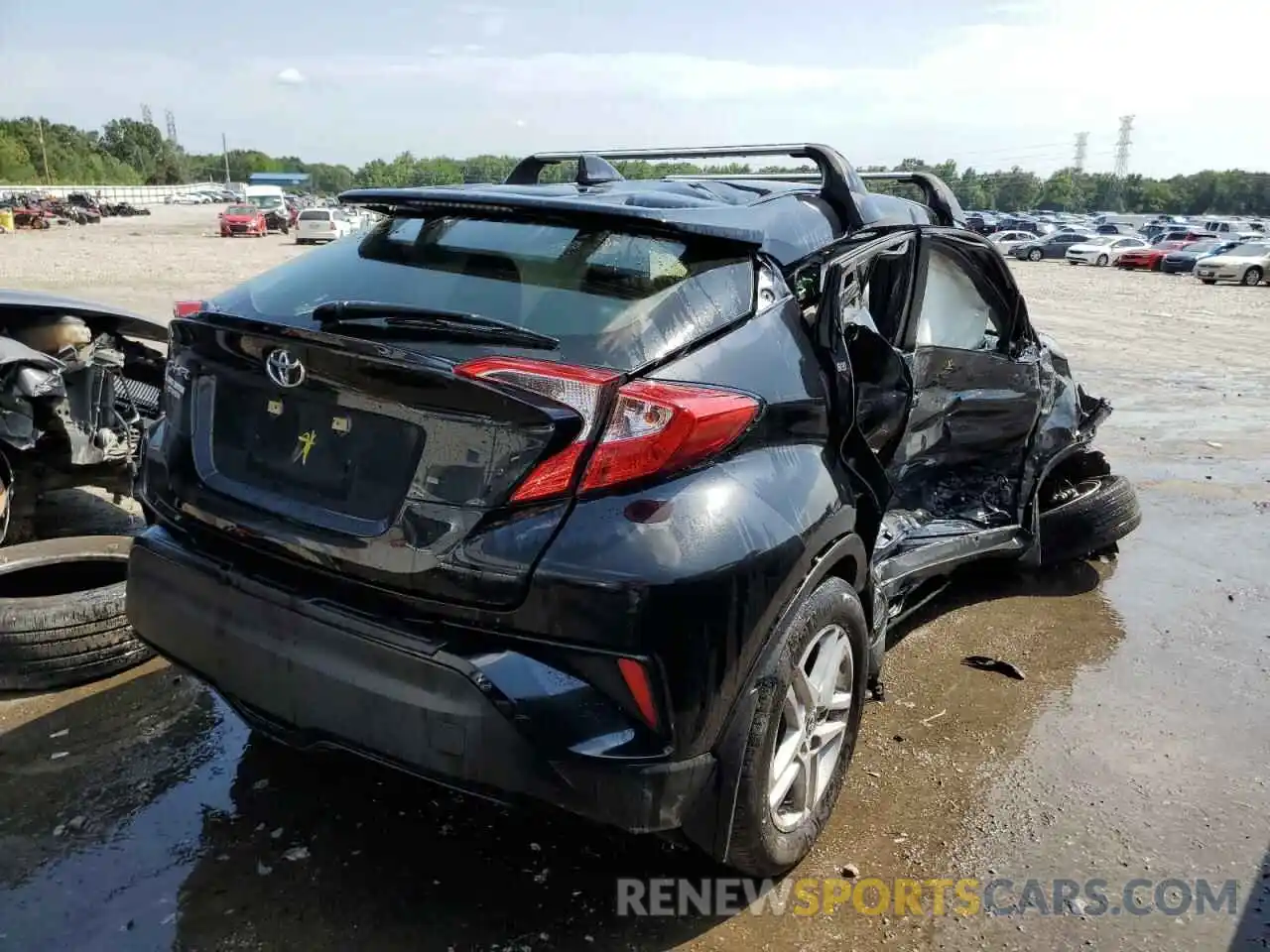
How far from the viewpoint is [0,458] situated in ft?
13.5

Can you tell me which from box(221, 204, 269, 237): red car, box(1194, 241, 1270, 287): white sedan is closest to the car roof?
box(1194, 241, 1270, 287): white sedan

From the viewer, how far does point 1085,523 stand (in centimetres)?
473

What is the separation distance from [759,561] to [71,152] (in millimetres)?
130313

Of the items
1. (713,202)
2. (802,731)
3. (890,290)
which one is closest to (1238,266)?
(890,290)

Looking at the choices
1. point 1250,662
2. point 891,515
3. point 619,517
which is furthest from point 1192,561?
point 619,517

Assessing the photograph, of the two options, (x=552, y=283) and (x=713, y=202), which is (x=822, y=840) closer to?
(x=552, y=283)

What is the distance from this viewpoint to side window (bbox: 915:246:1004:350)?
3846 mm

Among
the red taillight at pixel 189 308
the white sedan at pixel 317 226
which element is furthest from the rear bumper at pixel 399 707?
the white sedan at pixel 317 226

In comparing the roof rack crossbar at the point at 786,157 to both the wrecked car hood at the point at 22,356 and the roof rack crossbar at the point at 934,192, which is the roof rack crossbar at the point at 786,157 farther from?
the wrecked car hood at the point at 22,356

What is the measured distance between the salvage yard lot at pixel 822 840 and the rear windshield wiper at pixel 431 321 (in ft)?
3.45

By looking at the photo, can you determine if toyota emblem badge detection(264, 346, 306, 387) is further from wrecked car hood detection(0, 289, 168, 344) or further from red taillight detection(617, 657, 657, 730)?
wrecked car hood detection(0, 289, 168, 344)

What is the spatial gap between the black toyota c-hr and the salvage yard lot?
33cm

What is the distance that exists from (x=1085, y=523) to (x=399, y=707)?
3803mm

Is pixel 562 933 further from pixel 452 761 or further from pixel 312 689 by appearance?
pixel 312 689
